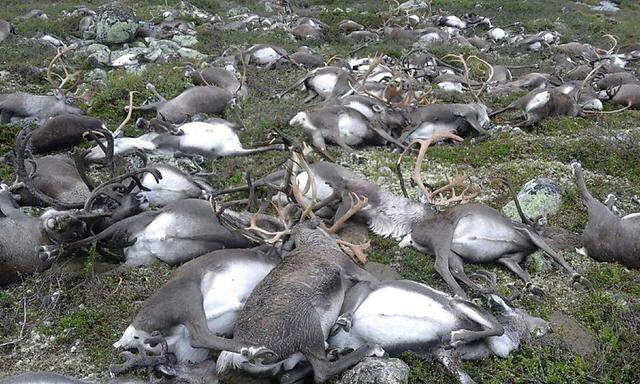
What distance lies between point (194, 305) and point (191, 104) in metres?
5.62

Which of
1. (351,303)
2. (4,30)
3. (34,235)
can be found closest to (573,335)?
(351,303)

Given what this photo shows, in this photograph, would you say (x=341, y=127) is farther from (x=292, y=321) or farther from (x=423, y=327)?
(x=292, y=321)

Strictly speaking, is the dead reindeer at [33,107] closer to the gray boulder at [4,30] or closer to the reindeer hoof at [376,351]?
the reindeer hoof at [376,351]

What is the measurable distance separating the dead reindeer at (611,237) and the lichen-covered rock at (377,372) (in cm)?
316

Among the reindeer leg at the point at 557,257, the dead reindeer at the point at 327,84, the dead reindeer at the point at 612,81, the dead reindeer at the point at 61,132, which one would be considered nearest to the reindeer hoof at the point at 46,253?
the dead reindeer at the point at 61,132

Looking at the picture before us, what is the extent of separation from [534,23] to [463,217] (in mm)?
18981

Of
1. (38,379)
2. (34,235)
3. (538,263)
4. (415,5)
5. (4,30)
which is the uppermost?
(38,379)

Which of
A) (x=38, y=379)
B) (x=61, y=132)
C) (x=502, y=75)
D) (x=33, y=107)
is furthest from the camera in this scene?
(x=502, y=75)

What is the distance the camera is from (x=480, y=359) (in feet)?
15.5

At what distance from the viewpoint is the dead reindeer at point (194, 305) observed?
4500mm

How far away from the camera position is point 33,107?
29.9 feet

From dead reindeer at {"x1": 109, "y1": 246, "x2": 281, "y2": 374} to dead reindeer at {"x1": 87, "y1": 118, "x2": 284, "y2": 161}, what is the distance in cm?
326

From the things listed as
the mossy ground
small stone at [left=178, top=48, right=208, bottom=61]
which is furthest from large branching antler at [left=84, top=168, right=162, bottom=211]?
small stone at [left=178, top=48, right=208, bottom=61]

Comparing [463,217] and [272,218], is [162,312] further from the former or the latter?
[463,217]
